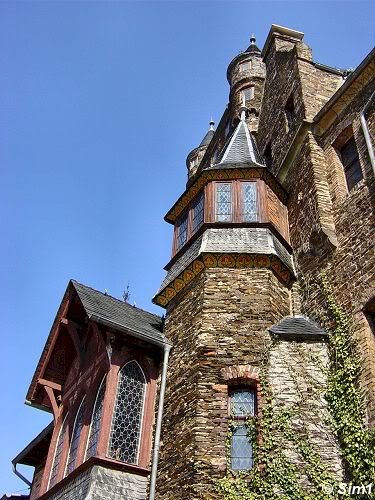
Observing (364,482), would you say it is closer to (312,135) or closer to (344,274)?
(344,274)

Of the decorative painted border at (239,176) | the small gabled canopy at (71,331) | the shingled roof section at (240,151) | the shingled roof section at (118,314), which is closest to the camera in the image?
the shingled roof section at (118,314)

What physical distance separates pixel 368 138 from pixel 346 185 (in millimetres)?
1473

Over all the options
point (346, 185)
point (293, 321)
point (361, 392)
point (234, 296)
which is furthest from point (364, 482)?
point (346, 185)

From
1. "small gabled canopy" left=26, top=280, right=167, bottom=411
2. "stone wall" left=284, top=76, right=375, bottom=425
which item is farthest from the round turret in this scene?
"small gabled canopy" left=26, top=280, right=167, bottom=411

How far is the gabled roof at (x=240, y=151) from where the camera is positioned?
16.0 m

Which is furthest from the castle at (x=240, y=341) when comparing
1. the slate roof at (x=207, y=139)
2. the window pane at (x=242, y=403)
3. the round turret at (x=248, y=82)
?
the slate roof at (x=207, y=139)

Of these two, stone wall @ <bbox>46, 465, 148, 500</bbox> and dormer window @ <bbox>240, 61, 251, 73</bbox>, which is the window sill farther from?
dormer window @ <bbox>240, 61, 251, 73</bbox>

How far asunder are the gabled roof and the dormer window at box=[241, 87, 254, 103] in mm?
4962

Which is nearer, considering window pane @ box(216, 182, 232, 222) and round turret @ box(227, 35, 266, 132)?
window pane @ box(216, 182, 232, 222)

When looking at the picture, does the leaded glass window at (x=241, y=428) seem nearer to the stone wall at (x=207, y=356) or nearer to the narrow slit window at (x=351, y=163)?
the stone wall at (x=207, y=356)

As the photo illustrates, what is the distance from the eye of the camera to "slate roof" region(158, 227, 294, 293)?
42.5 ft

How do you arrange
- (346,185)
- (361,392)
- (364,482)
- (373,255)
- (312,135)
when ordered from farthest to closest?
(312,135) → (346,185) → (373,255) → (361,392) → (364,482)

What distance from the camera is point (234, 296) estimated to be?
12211mm

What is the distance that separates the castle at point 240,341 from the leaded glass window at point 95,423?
0.05m
